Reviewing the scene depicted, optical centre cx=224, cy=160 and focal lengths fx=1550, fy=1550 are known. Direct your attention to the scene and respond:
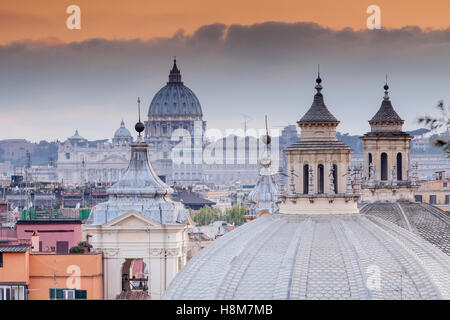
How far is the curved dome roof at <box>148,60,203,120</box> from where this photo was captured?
184 m

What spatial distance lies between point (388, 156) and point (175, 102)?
15300cm

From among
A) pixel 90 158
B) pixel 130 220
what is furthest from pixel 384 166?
pixel 90 158

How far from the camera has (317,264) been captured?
771 inches

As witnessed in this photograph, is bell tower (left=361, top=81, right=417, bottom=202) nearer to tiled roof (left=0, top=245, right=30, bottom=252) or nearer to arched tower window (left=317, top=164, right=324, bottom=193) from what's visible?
tiled roof (left=0, top=245, right=30, bottom=252)

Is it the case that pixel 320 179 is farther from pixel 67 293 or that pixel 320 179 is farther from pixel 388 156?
pixel 388 156

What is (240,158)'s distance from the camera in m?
130

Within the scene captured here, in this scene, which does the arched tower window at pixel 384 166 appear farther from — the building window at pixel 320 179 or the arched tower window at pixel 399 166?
the building window at pixel 320 179

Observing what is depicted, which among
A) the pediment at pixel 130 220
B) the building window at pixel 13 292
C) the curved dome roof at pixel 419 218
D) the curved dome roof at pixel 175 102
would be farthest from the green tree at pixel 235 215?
the curved dome roof at pixel 175 102

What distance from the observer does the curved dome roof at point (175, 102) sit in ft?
603

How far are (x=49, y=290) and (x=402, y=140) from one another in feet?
26.3

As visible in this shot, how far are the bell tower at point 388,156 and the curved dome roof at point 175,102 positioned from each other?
151 meters

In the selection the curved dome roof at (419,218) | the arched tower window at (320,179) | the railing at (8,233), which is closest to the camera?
the arched tower window at (320,179)

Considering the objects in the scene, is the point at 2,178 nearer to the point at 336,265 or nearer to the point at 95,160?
the point at 95,160
